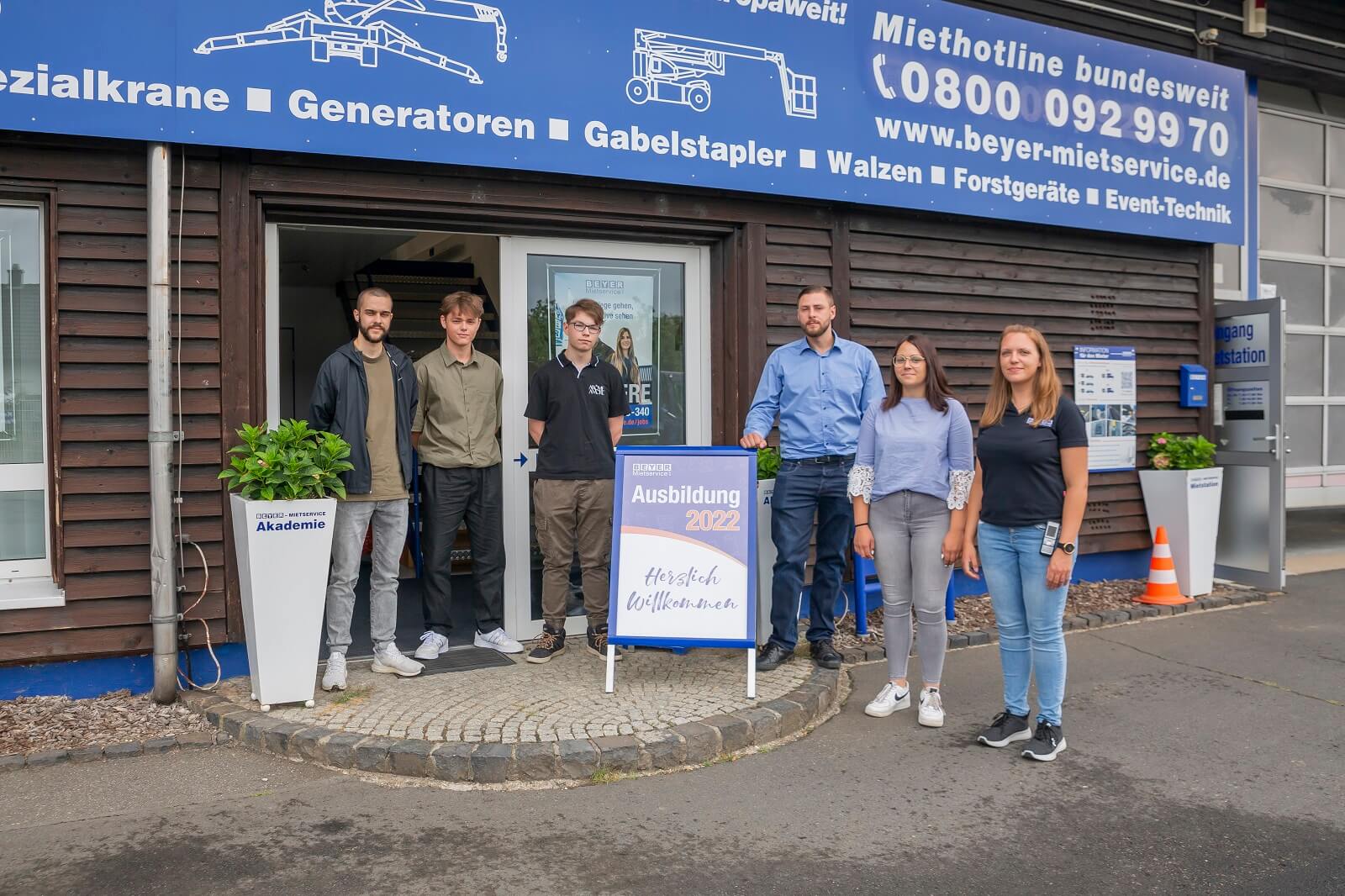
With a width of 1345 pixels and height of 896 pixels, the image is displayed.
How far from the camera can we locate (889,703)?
5.26 metres

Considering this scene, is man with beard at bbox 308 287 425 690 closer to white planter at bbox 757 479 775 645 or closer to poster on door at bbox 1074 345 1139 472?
white planter at bbox 757 479 775 645

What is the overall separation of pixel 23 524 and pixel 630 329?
12.0ft

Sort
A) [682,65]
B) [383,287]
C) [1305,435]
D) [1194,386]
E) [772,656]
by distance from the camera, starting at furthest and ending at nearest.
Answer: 1. [1305,435]
2. [383,287]
3. [1194,386]
4. [682,65]
5. [772,656]

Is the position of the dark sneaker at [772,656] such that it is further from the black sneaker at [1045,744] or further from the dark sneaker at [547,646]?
the black sneaker at [1045,744]

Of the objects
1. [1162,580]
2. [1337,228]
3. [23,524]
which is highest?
[1337,228]

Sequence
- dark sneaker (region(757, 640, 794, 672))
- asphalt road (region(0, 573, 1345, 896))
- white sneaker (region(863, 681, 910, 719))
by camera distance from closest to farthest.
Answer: asphalt road (region(0, 573, 1345, 896)), white sneaker (region(863, 681, 910, 719)), dark sneaker (region(757, 640, 794, 672))

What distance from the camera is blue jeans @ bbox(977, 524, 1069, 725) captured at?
457cm

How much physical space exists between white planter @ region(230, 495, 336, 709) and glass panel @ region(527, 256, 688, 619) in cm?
171

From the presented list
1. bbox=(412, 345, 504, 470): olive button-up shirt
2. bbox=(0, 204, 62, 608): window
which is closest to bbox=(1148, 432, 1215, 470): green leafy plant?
bbox=(412, 345, 504, 470): olive button-up shirt

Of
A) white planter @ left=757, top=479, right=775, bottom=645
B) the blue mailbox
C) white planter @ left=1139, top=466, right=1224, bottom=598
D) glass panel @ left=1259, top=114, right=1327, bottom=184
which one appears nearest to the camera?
white planter @ left=757, top=479, right=775, bottom=645

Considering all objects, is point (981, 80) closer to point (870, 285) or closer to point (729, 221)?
point (870, 285)

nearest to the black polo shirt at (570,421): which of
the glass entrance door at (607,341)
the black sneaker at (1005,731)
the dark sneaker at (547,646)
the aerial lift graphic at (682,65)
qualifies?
the glass entrance door at (607,341)

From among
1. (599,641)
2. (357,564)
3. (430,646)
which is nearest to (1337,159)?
(599,641)

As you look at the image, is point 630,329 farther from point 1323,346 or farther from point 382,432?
point 1323,346
